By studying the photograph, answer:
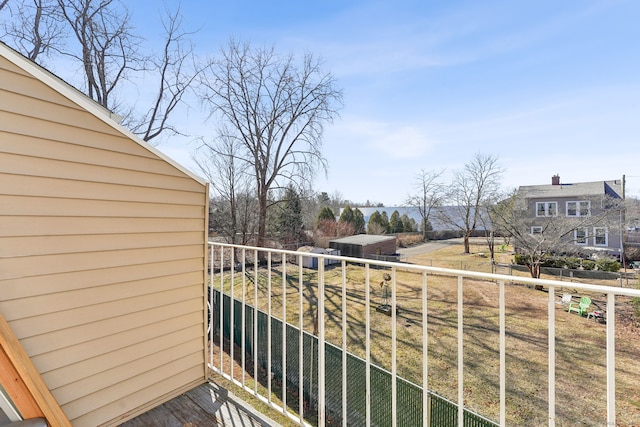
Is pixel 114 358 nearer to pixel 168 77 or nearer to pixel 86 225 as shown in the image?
pixel 86 225

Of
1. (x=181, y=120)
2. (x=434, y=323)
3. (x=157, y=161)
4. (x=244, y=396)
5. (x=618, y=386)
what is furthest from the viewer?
(x=181, y=120)

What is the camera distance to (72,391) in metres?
1.41

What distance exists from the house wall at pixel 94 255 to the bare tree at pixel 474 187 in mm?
20153

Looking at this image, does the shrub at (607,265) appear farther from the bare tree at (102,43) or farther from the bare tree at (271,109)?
the bare tree at (102,43)

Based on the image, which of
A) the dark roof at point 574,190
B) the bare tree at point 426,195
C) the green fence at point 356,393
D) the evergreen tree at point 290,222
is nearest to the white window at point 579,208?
the dark roof at point 574,190

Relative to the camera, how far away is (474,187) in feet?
66.8

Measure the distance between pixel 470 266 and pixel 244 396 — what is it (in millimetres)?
15857

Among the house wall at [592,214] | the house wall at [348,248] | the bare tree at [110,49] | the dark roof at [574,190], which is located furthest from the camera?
the dark roof at [574,190]

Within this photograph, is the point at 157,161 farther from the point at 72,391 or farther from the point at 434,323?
the point at 434,323

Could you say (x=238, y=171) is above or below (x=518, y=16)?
below

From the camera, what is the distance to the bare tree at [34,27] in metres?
7.87

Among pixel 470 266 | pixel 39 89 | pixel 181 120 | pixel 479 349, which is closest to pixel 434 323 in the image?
pixel 479 349

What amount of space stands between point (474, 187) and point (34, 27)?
22.9 meters

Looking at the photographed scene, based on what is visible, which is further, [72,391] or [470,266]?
[470,266]
